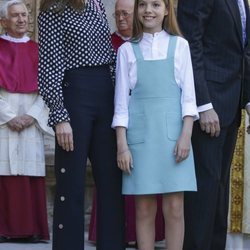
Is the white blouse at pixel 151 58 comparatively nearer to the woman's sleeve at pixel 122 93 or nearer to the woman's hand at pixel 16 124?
the woman's sleeve at pixel 122 93

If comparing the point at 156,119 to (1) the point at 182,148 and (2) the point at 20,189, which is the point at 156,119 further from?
(2) the point at 20,189

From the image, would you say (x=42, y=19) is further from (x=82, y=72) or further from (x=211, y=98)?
(x=211, y=98)

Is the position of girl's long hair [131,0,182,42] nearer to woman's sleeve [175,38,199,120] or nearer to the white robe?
woman's sleeve [175,38,199,120]

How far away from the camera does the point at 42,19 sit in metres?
4.15

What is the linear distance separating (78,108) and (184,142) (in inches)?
20.1

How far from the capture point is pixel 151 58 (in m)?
4.20

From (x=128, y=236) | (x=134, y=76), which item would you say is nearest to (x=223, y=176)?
(x=134, y=76)

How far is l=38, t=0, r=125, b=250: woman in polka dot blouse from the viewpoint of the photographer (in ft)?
13.5

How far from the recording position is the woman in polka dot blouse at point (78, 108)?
4113 mm

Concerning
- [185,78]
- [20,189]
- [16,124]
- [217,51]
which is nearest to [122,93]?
[185,78]

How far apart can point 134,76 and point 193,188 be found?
588 millimetres

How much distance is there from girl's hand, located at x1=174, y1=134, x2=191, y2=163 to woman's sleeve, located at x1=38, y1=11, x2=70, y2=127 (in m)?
0.52

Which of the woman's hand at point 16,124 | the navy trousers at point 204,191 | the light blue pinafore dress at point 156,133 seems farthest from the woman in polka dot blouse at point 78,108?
the woman's hand at point 16,124

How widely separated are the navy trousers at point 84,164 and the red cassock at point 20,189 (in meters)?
2.02
